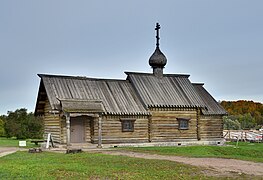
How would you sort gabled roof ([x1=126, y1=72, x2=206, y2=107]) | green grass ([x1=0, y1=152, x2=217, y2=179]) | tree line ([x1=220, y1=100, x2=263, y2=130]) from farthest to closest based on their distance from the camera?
1. tree line ([x1=220, y1=100, x2=263, y2=130])
2. gabled roof ([x1=126, y1=72, x2=206, y2=107])
3. green grass ([x1=0, y1=152, x2=217, y2=179])

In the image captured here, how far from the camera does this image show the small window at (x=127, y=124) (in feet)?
101

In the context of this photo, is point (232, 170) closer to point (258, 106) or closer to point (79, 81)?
point (79, 81)

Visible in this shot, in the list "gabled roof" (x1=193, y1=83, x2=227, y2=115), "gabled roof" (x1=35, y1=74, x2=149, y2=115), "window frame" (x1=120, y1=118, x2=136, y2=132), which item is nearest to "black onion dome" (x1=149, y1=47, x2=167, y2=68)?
"gabled roof" (x1=193, y1=83, x2=227, y2=115)

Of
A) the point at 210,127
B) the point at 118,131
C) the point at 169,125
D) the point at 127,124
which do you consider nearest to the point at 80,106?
the point at 118,131

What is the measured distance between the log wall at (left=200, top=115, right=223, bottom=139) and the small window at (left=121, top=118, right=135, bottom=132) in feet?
22.3

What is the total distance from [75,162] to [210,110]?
760 inches

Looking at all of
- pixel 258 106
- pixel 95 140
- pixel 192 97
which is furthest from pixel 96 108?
pixel 258 106

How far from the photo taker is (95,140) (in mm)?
29672

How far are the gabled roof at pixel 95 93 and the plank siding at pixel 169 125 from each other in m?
1.43

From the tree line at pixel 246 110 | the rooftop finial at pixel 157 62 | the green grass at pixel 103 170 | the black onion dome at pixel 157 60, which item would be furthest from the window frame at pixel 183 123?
the tree line at pixel 246 110

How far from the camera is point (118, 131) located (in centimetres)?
3052

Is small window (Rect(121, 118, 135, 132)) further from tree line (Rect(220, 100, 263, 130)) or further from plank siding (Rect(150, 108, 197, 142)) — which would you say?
tree line (Rect(220, 100, 263, 130))

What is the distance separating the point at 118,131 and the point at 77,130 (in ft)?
9.91

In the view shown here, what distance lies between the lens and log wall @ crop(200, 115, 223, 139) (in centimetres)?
3469
